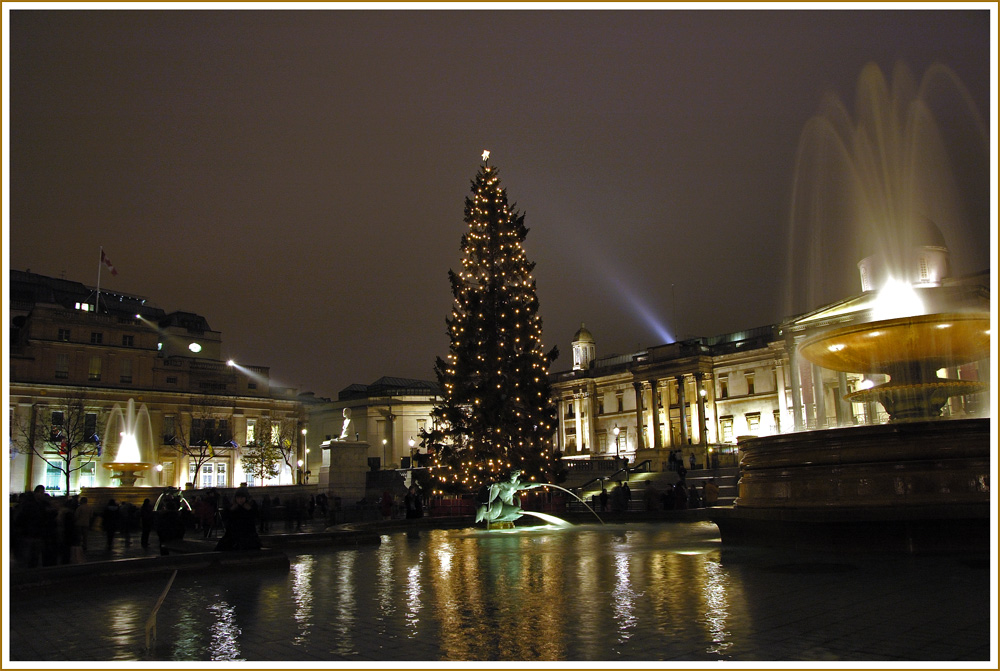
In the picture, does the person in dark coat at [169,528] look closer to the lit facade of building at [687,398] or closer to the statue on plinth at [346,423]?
the statue on plinth at [346,423]

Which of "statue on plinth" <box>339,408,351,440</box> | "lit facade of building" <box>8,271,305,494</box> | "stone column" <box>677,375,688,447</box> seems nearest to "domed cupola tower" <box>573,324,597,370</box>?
"stone column" <box>677,375,688,447</box>

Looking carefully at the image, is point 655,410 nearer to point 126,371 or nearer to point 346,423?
point 346,423

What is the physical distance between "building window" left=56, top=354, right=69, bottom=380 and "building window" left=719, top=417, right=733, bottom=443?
56.7 meters

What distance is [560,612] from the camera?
6.83 m

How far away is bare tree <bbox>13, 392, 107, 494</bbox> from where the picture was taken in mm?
53969

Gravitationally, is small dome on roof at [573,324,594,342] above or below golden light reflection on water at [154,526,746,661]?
above

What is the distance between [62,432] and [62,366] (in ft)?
19.4

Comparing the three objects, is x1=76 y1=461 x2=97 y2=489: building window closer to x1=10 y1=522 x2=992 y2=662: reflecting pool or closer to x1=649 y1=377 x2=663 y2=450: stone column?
x1=649 y1=377 x2=663 y2=450: stone column

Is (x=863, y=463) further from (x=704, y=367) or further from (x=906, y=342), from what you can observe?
(x=704, y=367)

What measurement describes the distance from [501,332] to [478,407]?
2781 mm

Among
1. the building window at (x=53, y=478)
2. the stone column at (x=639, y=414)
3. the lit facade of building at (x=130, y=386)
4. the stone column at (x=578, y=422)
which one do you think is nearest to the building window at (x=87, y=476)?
the lit facade of building at (x=130, y=386)

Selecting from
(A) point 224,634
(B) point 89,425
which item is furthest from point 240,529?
(B) point 89,425

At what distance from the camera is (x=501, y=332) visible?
2700cm

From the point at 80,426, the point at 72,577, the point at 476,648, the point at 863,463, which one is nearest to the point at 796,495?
the point at 863,463
